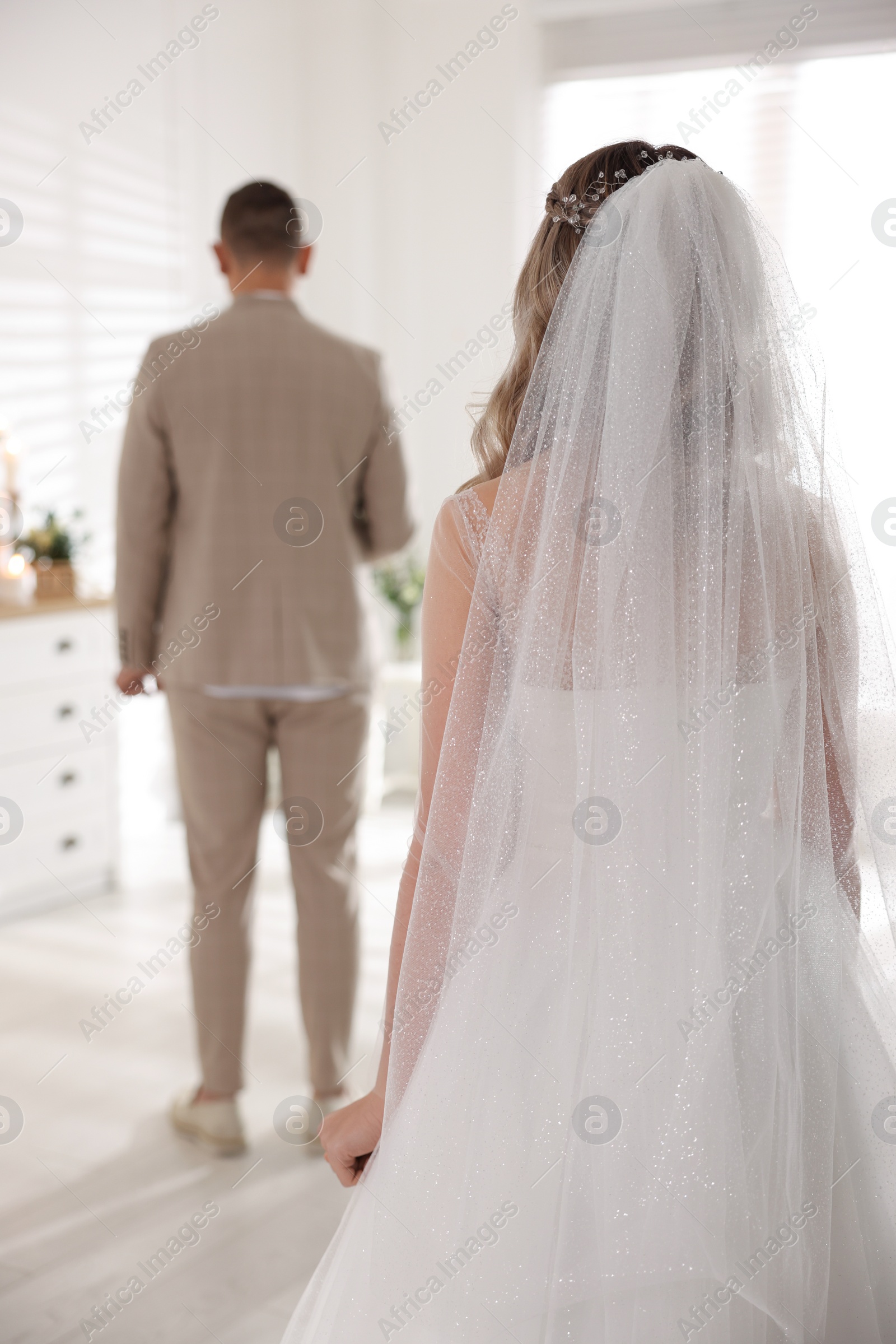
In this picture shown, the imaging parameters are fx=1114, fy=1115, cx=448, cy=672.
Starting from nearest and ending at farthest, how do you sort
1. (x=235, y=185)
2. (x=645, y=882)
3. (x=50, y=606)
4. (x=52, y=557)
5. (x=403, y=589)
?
(x=645, y=882) → (x=50, y=606) → (x=52, y=557) → (x=235, y=185) → (x=403, y=589)

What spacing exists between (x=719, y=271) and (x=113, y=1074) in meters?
1.96

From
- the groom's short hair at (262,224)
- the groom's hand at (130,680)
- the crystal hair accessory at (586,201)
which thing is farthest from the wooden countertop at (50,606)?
the crystal hair accessory at (586,201)

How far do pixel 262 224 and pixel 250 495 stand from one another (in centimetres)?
44

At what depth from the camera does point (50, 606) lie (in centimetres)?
307

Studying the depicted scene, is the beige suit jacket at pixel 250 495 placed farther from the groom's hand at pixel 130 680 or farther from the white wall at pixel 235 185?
the white wall at pixel 235 185

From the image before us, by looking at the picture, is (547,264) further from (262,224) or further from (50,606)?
(50,606)

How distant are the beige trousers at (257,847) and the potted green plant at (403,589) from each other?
2518mm

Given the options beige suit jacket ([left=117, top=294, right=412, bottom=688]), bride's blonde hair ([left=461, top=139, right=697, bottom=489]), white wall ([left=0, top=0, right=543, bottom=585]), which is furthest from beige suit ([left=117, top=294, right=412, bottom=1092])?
white wall ([left=0, top=0, right=543, bottom=585])

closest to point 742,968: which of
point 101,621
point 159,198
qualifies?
point 101,621

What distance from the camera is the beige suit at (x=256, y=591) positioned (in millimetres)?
1825

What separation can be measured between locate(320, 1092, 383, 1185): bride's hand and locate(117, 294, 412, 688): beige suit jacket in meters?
1.06

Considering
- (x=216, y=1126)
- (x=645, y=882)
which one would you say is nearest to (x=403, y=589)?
(x=216, y=1126)

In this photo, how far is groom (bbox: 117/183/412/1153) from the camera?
1.83m

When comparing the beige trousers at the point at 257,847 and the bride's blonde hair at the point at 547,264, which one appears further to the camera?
the beige trousers at the point at 257,847
